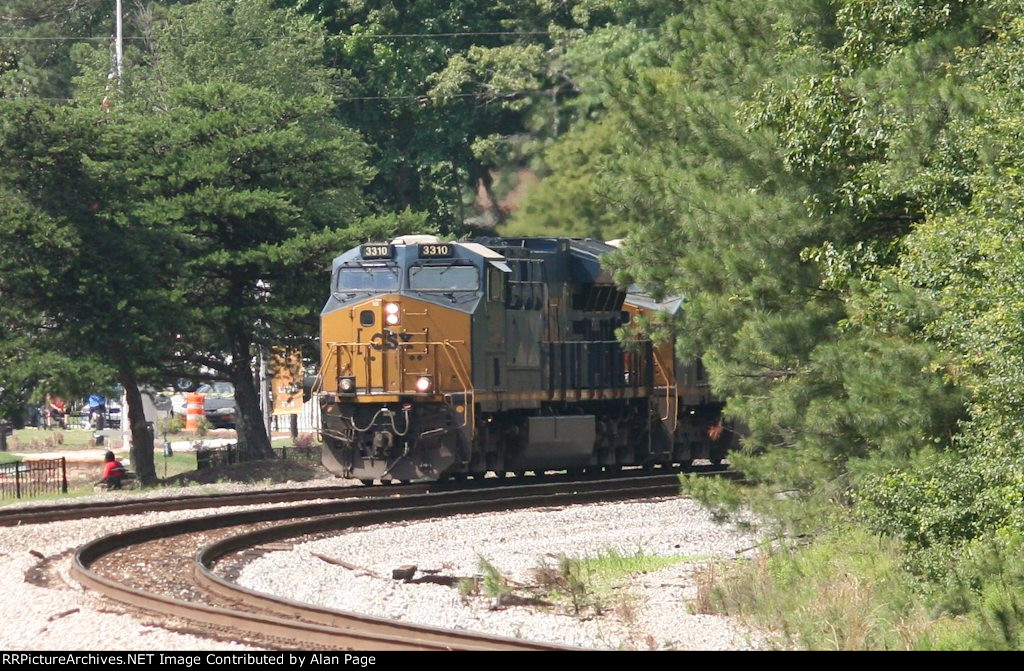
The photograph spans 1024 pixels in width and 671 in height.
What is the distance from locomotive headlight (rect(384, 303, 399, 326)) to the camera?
23906mm

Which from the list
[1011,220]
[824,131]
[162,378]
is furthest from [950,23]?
[162,378]

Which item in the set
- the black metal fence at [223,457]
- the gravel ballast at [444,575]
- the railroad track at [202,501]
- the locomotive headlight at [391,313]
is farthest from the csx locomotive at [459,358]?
the black metal fence at [223,457]

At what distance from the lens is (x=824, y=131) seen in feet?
46.8

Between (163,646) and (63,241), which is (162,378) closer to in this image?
(63,241)

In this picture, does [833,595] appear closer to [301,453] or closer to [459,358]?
[459,358]

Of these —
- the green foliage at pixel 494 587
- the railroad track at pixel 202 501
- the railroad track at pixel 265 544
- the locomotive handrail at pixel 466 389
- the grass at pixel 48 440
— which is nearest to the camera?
the railroad track at pixel 265 544

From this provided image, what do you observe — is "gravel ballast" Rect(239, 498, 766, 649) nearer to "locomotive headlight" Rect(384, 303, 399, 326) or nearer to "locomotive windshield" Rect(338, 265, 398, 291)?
"locomotive headlight" Rect(384, 303, 399, 326)

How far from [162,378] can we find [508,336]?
10417mm

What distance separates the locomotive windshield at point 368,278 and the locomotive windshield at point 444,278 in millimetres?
345

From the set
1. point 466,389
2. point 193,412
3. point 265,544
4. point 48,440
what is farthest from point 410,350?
point 193,412

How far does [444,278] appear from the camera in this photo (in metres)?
24.2

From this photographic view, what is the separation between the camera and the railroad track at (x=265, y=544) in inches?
400

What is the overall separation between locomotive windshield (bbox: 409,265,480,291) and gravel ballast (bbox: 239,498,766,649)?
474 cm

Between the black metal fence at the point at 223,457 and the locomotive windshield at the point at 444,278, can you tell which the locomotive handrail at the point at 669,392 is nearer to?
the locomotive windshield at the point at 444,278
